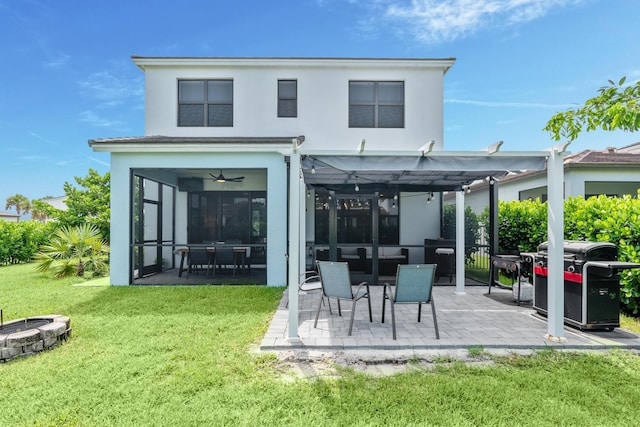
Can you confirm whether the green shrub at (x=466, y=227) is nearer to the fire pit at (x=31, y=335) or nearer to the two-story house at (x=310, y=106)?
the two-story house at (x=310, y=106)

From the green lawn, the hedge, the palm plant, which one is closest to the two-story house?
the palm plant

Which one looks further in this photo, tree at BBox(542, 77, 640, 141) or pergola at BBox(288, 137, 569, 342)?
pergola at BBox(288, 137, 569, 342)

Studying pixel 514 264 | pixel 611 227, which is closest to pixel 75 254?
pixel 514 264

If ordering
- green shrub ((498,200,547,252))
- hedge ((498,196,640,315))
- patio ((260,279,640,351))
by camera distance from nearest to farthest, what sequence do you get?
patio ((260,279,640,351))
hedge ((498,196,640,315))
green shrub ((498,200,547,252))

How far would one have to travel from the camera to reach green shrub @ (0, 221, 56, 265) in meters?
12.9

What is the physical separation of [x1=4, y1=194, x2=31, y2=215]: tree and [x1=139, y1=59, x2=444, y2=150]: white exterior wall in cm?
6978

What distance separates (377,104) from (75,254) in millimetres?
10849

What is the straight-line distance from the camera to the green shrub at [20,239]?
12859 mm

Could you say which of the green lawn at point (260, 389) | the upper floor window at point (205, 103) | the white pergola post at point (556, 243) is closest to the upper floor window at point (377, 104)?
the upper floor window at point (205, 103)

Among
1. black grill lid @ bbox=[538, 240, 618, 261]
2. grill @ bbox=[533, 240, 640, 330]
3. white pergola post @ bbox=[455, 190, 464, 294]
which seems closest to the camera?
grill @ bbox=[533, 240, 640, 330]

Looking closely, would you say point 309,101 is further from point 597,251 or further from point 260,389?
point 260,389

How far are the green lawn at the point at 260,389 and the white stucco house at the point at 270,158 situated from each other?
4.33m

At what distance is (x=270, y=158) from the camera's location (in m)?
8.32

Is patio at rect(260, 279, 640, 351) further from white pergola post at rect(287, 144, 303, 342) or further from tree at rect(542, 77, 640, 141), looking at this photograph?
tree at rect(542, 77, 640, 141)
